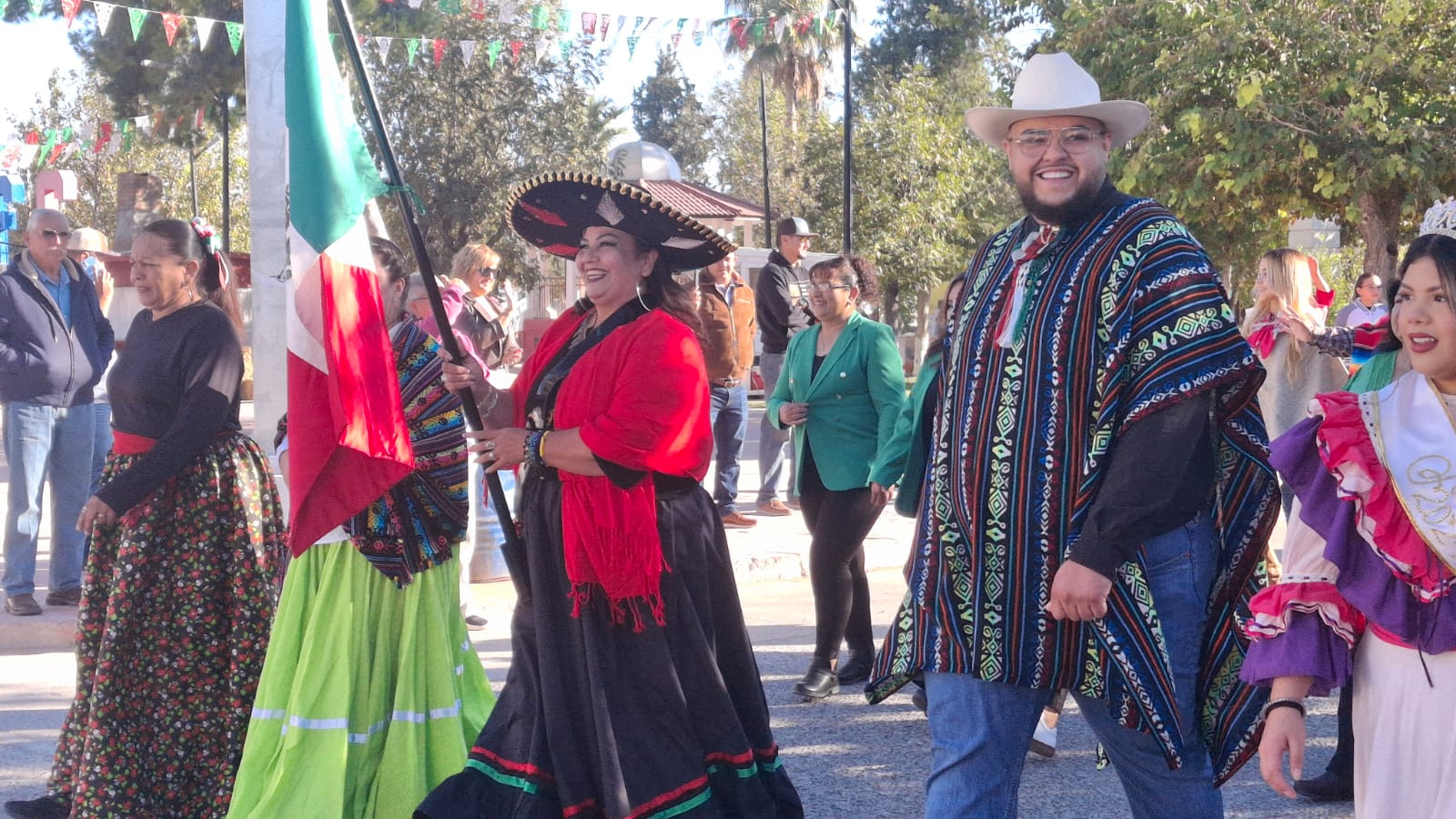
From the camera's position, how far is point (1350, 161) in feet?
52.2

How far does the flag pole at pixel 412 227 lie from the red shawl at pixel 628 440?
18cm

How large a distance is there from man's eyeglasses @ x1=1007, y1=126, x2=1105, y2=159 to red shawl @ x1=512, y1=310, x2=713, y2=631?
1.14 m

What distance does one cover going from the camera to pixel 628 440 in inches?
148

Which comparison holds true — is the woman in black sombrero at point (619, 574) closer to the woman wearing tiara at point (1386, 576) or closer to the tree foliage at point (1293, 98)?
the woman wearing tiara at point (1386, 576)

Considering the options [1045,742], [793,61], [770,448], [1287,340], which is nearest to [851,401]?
[1045,742]

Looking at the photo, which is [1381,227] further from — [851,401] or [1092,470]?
[1092,470]

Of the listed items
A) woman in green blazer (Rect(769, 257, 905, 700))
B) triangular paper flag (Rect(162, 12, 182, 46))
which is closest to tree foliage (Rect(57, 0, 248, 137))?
triangular paper flag (Rect(162, 12, 182, 46))

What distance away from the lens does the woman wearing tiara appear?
7.47ft

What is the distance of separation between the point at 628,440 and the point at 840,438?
249cm

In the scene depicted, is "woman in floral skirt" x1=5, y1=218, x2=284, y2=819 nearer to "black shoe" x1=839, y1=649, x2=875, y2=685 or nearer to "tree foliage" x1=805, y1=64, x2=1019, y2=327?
"black shoe" x1=839, y1=649, x2=875, y2=685

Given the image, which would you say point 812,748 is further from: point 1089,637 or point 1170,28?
point 1170,28

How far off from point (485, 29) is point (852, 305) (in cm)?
2223

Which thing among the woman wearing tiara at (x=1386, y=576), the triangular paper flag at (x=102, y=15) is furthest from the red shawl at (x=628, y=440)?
the triangular paper flag at (x=102, y=15)

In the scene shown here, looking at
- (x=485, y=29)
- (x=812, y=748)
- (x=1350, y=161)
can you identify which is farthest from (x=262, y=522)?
(x=485, y=29)
